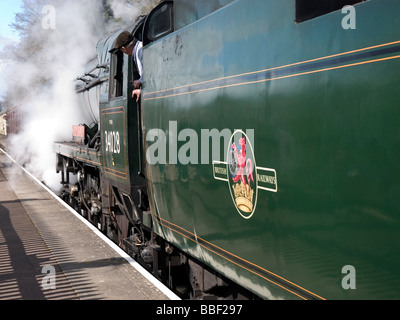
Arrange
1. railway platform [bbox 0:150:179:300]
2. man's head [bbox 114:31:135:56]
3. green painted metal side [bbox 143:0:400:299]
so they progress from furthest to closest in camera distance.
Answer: man's head [bbox 114:31:135:56] → railway platform [bbox 0:150:179:300] → green painted metal side [bbox 143:0:400:299]

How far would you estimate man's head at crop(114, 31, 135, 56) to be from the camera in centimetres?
512

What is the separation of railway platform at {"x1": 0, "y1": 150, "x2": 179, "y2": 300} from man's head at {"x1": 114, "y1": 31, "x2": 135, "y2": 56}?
88.6 inches

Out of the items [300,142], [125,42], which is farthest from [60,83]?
[300,142]

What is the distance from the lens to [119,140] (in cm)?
546

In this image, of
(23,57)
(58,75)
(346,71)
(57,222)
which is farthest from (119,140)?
(23,57)

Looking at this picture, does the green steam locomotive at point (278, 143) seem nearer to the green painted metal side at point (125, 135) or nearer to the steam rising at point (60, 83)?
the green painted metal side at point (125, 135)

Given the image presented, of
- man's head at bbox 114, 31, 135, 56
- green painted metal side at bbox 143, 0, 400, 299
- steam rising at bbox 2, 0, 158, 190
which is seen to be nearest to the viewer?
green painted metal side at bbox 143, 0, 400, 299

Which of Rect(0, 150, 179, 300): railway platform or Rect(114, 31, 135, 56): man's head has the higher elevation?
Rect(114, 31, 135, 56): man's head

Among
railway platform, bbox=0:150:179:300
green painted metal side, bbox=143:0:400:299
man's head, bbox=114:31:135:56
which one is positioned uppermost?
man's head, bbox=114:31:135:56

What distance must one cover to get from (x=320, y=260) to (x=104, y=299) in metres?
2.52

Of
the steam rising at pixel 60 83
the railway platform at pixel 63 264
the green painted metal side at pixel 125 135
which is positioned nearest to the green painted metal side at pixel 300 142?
the railway platform at pixel 63 264

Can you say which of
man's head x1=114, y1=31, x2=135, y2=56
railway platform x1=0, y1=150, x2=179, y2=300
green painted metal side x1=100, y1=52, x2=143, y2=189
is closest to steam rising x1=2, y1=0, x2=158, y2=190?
railway platform x1=0, y1=150, x2=179, y2=300

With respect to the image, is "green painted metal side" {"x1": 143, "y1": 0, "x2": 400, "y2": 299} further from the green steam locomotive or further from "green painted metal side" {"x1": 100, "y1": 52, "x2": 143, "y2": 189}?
"green painted metal side" {"x1": 100, "y1": 52, "x2": 143, "y2": 189}

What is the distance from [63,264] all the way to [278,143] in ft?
11.9
